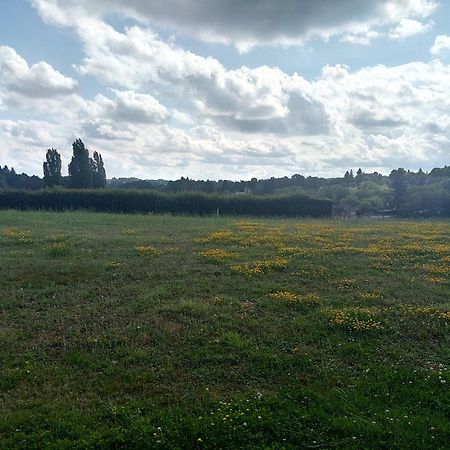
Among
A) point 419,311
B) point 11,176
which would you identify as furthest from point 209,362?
point 11,176

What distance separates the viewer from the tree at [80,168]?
71.2 metres

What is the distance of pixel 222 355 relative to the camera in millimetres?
7953

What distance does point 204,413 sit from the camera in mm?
6191

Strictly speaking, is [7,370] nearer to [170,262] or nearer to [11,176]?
[170,262]

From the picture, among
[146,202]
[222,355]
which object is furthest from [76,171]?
[222,355]

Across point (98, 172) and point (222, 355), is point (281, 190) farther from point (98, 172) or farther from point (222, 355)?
point (222, 355)

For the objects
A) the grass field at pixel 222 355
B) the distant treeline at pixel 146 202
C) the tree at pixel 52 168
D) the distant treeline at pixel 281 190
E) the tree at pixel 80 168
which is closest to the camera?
the grass field at pixel 222 355

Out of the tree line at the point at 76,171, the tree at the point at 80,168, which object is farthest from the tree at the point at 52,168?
the tree at the point at 80,168

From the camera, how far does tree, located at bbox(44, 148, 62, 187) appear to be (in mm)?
75250

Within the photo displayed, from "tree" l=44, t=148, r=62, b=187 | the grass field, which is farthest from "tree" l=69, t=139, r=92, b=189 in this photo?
the grass field

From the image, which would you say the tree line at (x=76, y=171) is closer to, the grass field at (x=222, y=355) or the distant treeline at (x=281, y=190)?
the distant treeline at (x=281, y=190)

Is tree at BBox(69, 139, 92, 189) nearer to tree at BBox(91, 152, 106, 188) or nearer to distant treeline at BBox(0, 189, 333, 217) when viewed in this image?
tree at BBox(91, 152, 106, 188)

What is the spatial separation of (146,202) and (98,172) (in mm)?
33677

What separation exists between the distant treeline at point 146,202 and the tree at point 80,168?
2039 cm
